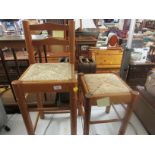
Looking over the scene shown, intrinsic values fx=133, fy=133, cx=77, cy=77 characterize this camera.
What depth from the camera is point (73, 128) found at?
111 cm

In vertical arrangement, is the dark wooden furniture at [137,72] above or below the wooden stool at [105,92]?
below

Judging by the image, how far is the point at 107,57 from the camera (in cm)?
230

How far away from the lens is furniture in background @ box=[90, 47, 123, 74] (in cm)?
224

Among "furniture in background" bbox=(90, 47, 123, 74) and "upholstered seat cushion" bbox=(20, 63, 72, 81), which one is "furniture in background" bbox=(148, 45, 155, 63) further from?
"upholstered seat cushion" bbox=(20, 63, 72, 81)

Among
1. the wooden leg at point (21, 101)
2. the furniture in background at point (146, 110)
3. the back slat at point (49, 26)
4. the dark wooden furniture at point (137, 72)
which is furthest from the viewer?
the dark wooden furniture at point (137, 72)

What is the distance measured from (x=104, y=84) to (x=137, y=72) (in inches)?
38.4

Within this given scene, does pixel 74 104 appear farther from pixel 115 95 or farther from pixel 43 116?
pixel 43 116

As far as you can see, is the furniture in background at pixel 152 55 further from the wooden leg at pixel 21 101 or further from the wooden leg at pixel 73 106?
the wooden leg at pixel 21 101

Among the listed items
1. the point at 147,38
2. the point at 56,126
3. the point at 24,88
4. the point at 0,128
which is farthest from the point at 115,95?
the point at 147,38

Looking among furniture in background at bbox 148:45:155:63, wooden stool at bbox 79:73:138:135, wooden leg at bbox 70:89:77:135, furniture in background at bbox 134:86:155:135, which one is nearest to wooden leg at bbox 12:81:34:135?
wooden leg at bbox 70:89:77:135

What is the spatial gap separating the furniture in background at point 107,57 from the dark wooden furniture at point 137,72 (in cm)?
45

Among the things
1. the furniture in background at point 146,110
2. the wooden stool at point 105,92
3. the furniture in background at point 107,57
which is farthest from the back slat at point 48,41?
the furniture in background at point 107,57

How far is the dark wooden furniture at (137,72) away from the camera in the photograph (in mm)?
1745

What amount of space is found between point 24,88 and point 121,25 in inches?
148
